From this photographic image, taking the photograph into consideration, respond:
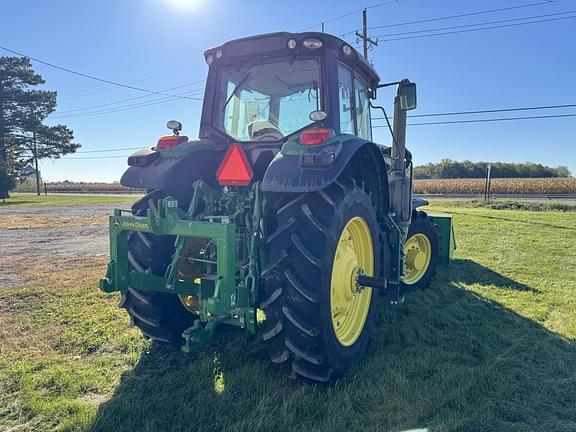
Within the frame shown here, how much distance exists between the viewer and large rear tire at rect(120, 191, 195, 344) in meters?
3.11

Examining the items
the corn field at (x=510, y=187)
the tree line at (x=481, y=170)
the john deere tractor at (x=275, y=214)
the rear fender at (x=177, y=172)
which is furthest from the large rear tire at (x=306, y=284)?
the tree line at (x=481, y=170)

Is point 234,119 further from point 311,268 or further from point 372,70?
point 311,268

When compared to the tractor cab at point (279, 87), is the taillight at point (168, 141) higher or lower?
lower

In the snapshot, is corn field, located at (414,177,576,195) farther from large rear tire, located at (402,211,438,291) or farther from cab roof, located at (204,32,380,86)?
cab roof, located at (204,32,380,86)

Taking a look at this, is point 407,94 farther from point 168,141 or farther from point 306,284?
point 306,284

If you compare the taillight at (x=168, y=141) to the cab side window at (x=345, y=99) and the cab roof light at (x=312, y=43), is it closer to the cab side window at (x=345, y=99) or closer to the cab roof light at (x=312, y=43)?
the cab roof light at (x=312, y=43)

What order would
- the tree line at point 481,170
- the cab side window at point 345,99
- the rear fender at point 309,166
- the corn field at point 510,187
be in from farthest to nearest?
1. the tree line at point 481,170
2. the corn field at point 510,187
3. the cab side window at point 345,99
4. the rear fender at point 309,166

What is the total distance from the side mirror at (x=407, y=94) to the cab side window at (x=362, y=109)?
1.13ft

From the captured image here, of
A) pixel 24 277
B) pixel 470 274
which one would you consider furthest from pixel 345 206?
pixel 24 277

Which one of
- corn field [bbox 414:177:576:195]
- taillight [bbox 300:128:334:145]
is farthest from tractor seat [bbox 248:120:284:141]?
corn field [bbox 414:177:576:195]

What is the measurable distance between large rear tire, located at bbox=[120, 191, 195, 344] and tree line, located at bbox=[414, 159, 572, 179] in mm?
62521

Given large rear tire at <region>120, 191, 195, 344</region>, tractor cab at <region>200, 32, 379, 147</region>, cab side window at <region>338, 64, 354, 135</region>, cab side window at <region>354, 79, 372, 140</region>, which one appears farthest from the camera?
cab side window at <region>354, 79, 372, 140</region>

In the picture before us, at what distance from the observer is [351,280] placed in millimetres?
2998

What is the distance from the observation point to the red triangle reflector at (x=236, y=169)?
116 inches
